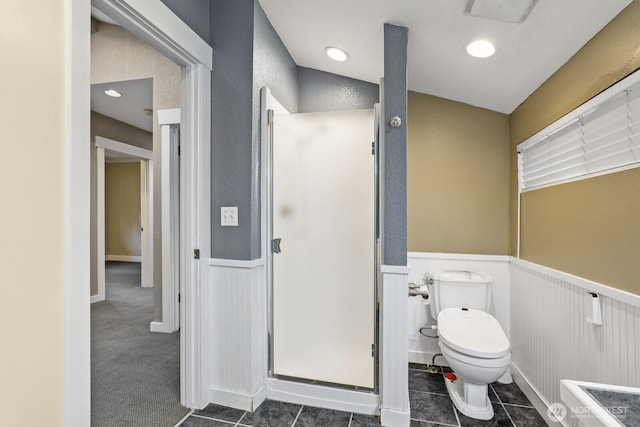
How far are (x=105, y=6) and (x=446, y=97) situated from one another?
224 cm

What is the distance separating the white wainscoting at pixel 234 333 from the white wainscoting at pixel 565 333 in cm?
169

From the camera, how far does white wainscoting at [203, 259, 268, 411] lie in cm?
194

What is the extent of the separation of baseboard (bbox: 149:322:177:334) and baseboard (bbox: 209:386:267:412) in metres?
1.49

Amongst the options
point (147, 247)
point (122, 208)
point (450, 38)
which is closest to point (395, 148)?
point (450, 38)

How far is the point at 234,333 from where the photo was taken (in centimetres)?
196

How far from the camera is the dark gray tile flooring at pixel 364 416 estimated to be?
5.96 ft

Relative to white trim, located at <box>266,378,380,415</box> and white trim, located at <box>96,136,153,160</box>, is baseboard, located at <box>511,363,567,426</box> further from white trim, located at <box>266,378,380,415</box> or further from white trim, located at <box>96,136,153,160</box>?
white trim, located at <box>96,136,153,160</box>

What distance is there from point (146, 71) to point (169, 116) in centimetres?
54

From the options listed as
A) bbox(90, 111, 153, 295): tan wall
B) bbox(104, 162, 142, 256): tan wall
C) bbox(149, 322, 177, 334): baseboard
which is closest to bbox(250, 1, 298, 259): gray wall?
bbox(149, 322, 177, 334): baseboard

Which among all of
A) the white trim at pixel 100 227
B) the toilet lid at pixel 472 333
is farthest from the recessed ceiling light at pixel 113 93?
the toilet lid at pixel 472 333

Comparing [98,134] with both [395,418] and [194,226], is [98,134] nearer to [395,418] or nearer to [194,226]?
[194,226]
